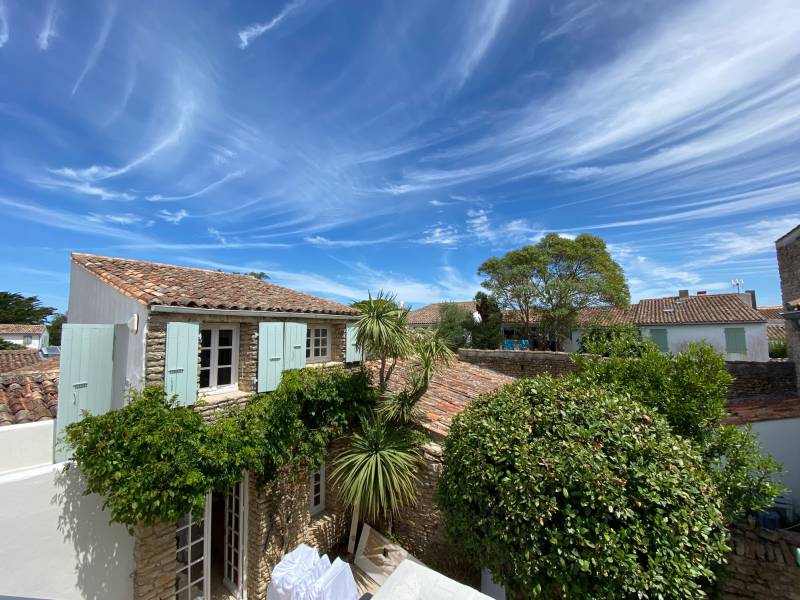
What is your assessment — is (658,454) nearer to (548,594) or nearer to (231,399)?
(548,594)

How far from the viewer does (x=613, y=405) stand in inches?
230

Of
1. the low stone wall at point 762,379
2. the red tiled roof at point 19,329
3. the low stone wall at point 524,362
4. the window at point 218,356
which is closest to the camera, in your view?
the window at point 218,356

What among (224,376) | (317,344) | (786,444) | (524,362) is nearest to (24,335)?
(317,344)

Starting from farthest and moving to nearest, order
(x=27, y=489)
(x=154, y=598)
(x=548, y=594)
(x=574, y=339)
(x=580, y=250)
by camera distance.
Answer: (x=574, y=339) < (x=580, y=250) < (x=154, y=598) < (x=27, y=489) < (x=548, y=594)

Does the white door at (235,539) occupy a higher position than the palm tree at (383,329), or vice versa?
the palm tree at (383,329)

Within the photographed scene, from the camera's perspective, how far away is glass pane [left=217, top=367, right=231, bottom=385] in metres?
8.33

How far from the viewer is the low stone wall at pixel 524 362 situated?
707 inches

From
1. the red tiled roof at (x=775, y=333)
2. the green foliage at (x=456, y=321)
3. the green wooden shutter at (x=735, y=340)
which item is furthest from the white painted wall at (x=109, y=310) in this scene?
the red tiled roof at (x=775, y=333)

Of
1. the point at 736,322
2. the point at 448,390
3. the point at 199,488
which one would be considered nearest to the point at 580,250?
the point at 736,322

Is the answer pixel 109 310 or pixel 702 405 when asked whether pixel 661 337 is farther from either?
pixel 109 310

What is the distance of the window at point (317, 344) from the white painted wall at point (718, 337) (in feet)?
73.1

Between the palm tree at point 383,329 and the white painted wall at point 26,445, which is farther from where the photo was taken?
the palm tree at point 383,329

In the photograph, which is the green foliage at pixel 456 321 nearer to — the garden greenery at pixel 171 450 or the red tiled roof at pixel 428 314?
the red tiled roof at pixel 428 314

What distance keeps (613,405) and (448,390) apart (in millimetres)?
6884
